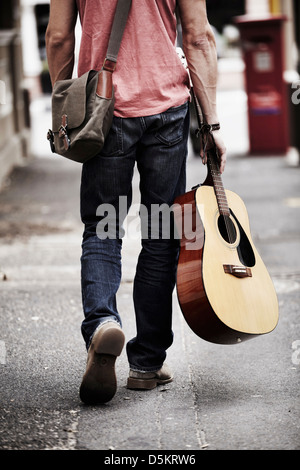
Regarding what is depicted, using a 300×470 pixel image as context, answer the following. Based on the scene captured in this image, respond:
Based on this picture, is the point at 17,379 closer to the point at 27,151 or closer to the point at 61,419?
the point at 61,419

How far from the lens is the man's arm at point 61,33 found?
3.37 metres

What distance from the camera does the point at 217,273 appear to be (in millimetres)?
3406

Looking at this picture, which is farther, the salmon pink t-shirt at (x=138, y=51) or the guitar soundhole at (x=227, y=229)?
the guitar soundhole at (x=227, y=229)

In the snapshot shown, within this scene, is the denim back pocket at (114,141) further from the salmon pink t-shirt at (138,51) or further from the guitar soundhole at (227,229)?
the guitar soundhole at (227,229)

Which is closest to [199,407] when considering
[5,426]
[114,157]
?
[5,426]

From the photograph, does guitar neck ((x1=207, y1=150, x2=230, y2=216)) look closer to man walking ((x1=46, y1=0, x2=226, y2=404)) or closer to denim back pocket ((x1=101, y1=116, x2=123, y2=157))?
man walking ((x1=46, y1=0, x2=226, y2=404))

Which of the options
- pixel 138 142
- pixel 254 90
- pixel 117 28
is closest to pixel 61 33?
pixel 117 28

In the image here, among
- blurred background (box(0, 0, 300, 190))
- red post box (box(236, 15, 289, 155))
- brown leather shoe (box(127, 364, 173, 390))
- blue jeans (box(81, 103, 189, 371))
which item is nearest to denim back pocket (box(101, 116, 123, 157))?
blue jeans (box(81, 103, 189, 371))

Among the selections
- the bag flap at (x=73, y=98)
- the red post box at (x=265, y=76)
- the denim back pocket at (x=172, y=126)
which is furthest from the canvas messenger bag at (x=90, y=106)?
the red post box at (x=265, y=76)

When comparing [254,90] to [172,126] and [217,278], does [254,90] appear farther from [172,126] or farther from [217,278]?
[217,278]

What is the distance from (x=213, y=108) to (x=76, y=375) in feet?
4.24

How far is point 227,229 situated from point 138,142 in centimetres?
51

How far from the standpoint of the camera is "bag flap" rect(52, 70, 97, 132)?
10.9 ft

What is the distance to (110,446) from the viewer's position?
301cm
